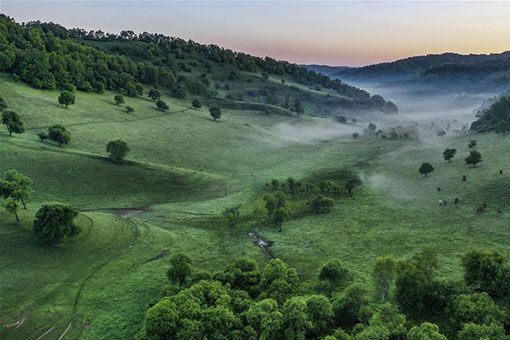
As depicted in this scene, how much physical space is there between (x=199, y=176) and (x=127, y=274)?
6136 cm

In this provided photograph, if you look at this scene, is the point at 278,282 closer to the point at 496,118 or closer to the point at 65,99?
the point at 65,99

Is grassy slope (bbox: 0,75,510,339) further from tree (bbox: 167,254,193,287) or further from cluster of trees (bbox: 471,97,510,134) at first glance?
cluster of trees (bbox: 471,97,510,134)

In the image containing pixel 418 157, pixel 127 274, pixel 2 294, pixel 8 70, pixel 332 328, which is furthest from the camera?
pixel 8 70

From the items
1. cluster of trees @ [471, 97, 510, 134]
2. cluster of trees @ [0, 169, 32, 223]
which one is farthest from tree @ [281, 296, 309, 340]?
cluster of trees @ [471, 97, 510, 134]

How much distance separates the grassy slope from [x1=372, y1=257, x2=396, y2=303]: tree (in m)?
9.88

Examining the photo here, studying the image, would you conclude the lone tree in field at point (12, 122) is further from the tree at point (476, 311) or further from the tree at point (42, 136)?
the tree at point (476, 311)

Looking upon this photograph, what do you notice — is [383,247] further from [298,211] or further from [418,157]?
[418,157]

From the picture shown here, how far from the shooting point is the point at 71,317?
147 feet

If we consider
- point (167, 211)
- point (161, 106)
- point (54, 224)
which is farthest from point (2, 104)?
point (54, 224)

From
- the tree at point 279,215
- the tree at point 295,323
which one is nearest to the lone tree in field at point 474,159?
the tree at point 279,215

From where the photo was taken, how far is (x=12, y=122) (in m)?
109

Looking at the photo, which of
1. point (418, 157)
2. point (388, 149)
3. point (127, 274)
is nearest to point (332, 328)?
point (127, 274)

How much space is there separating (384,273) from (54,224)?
58.4m

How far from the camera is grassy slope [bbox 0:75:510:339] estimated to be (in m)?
50.1
